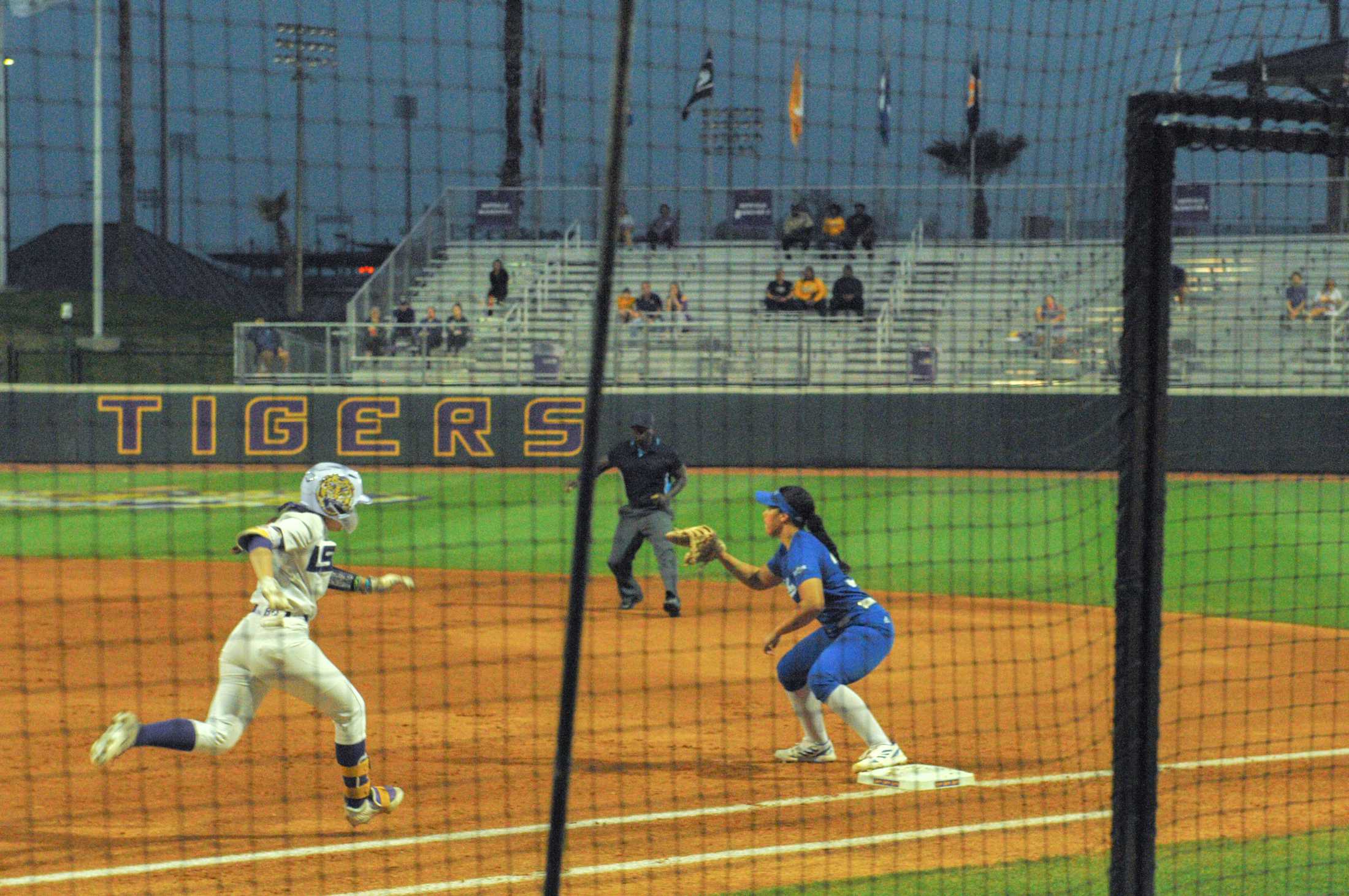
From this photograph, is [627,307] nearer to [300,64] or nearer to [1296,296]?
[1296,296]

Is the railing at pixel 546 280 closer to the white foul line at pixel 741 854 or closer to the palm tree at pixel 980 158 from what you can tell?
the palm tree at pixel 980 158

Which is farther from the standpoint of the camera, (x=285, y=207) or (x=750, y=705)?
A: (x=285, y=207)

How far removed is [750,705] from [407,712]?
2299 mm

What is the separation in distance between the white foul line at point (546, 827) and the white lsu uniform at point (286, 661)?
0.52 metres

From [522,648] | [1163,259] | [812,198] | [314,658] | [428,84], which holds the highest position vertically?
[812,198]

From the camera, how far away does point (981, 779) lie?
27.1ft

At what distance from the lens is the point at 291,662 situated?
7066mm

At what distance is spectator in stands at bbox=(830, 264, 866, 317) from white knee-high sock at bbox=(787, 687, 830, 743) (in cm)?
1896

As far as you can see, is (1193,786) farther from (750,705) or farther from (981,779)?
(750,705)

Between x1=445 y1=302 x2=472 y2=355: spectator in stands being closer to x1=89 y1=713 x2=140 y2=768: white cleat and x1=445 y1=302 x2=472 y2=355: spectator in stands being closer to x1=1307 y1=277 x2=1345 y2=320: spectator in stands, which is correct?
x1=1307 y1=277 x2=1345 y2=320: spectator in stands

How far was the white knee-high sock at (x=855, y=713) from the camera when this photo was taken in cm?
810

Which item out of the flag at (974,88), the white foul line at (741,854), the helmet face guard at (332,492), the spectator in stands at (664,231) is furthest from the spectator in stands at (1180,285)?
the helmet face guard at (332,492)

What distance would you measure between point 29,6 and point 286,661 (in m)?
3.05

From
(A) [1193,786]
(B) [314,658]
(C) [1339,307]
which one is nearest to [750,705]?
(A) [1193,786]
